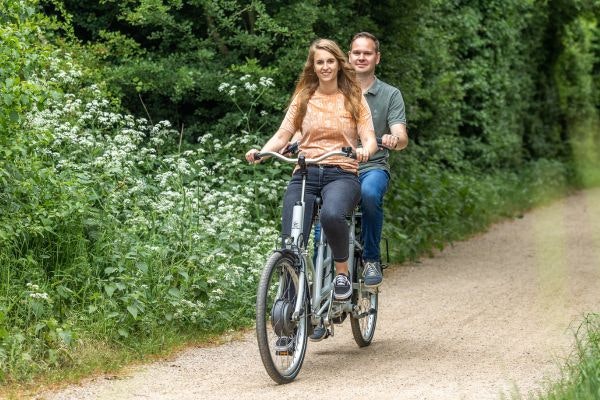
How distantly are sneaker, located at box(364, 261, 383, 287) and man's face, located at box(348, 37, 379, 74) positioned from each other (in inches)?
54.1

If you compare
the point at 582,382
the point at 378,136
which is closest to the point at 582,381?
the point at 582,382

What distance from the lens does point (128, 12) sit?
11.0 metres

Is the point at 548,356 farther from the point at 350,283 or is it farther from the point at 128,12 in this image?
the point at 128,12

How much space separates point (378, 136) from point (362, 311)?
126 cm

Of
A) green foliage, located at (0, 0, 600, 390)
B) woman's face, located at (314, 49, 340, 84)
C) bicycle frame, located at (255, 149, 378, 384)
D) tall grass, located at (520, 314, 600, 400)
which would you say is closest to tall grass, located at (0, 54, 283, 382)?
green foliage, located at (0, 0, 600, 390)

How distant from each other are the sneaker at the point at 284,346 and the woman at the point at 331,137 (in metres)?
0.60

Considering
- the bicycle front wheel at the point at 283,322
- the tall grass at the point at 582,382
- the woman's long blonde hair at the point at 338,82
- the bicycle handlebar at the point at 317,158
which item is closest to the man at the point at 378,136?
the woman's long blonde hair at the point at 338,82

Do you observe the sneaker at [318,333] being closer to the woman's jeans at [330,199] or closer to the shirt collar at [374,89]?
the woman's jeans at [330,199]

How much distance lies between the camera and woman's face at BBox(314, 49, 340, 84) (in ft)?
23.6

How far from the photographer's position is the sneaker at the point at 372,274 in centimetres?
772

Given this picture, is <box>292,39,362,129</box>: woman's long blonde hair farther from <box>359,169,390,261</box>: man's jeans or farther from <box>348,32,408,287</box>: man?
<box>359,169,390,261</box>: man's jeans

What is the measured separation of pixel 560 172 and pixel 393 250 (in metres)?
11.5

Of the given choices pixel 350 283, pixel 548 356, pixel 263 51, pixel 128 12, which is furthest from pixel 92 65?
pixel 548 356

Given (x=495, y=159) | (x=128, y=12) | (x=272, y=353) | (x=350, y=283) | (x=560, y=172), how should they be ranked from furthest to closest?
(x=560, y=172)
(x=495, y=159)
(x=128, y=12)
(x=350, y=283)
(x=272, y=353)
